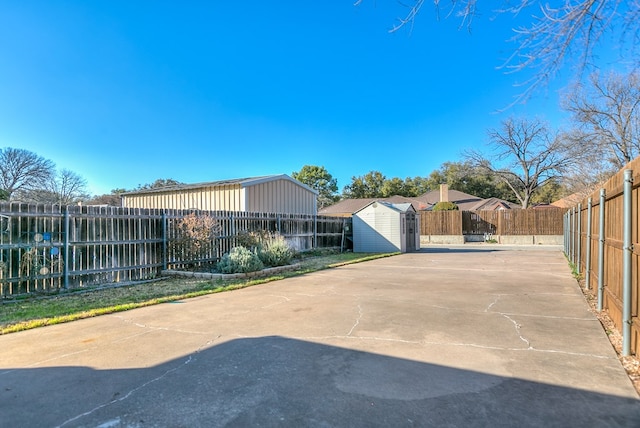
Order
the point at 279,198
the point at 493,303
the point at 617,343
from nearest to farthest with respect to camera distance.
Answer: the point at 617,343 → the point at 493,303 → the point at 279,198

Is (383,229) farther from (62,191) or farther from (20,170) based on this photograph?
(62,191)

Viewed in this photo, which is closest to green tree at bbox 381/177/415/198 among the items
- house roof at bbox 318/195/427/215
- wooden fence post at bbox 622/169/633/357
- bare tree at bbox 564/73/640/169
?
house roof at bbox 318/195/427/215

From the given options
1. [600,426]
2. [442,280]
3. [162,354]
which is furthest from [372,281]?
[600,426]

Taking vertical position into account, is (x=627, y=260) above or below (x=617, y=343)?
Answer: above

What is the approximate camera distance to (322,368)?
333 centimetres

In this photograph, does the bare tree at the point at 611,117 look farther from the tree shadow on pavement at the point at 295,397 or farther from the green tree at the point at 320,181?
the green tree at the point at 320,181

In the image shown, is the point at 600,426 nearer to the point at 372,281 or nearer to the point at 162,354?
the point at 162,354

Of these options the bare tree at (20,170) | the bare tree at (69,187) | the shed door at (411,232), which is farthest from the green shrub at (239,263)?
the bare tree at (69,187)

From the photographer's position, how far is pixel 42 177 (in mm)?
33750

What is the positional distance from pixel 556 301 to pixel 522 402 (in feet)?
14.7

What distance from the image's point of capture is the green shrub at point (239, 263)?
9.45m

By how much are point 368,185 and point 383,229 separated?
116ft

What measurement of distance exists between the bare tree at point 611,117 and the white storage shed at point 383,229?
11682mm

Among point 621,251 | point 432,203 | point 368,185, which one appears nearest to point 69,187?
point 368,185
